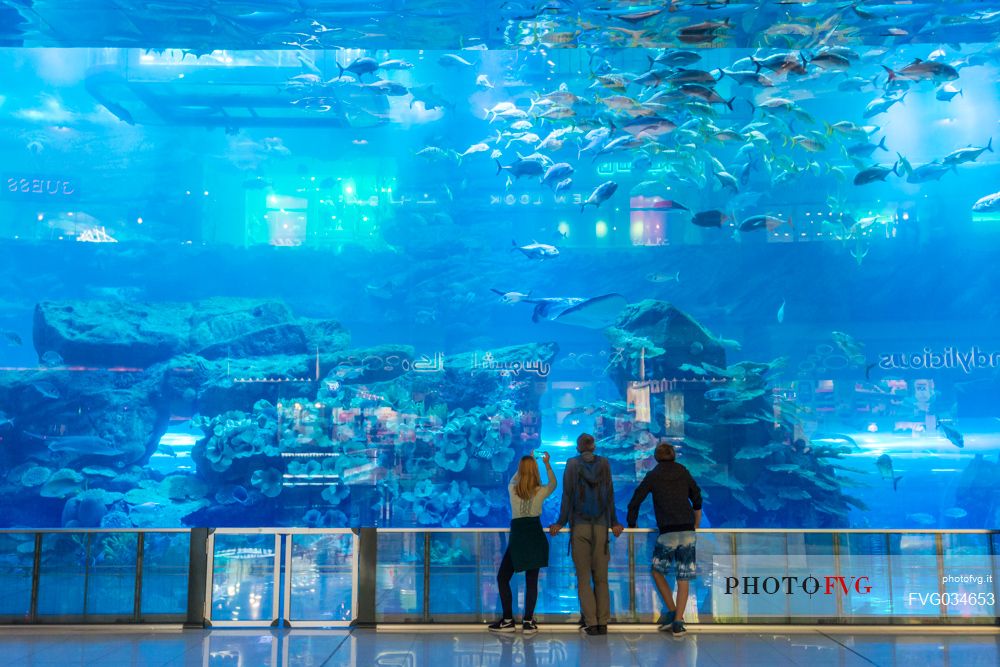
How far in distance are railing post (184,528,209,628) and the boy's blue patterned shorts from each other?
3.23m

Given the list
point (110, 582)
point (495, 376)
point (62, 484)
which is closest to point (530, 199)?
point (495, 376)

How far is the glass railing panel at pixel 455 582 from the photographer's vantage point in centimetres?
565

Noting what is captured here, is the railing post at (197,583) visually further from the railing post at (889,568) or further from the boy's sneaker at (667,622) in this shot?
the railing post at (889,568)

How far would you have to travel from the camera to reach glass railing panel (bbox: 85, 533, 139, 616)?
5.63 meters

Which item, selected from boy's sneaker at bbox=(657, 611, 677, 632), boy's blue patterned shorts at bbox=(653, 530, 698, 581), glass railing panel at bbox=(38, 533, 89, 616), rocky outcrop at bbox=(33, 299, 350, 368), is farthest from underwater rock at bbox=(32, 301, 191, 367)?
boy's blue patterned shorts at bbox=(653, 530, 698, 581)

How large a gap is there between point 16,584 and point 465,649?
11.0 ft

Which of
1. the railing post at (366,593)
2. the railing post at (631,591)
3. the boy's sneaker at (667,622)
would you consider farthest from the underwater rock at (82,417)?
the boy's sneaker at (667,622)

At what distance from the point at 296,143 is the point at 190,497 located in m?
11.7

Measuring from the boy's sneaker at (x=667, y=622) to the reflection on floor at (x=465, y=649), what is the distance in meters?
0.19

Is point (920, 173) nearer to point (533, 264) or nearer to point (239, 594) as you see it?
→ point (533, 264)

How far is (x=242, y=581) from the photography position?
5.75 m

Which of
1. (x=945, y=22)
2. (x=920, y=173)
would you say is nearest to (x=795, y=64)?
(x=945, y=22)

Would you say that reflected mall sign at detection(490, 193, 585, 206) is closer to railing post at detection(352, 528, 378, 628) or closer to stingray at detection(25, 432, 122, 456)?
stingray at detection(25, 432, 122, 456)

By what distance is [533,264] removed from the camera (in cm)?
2480
